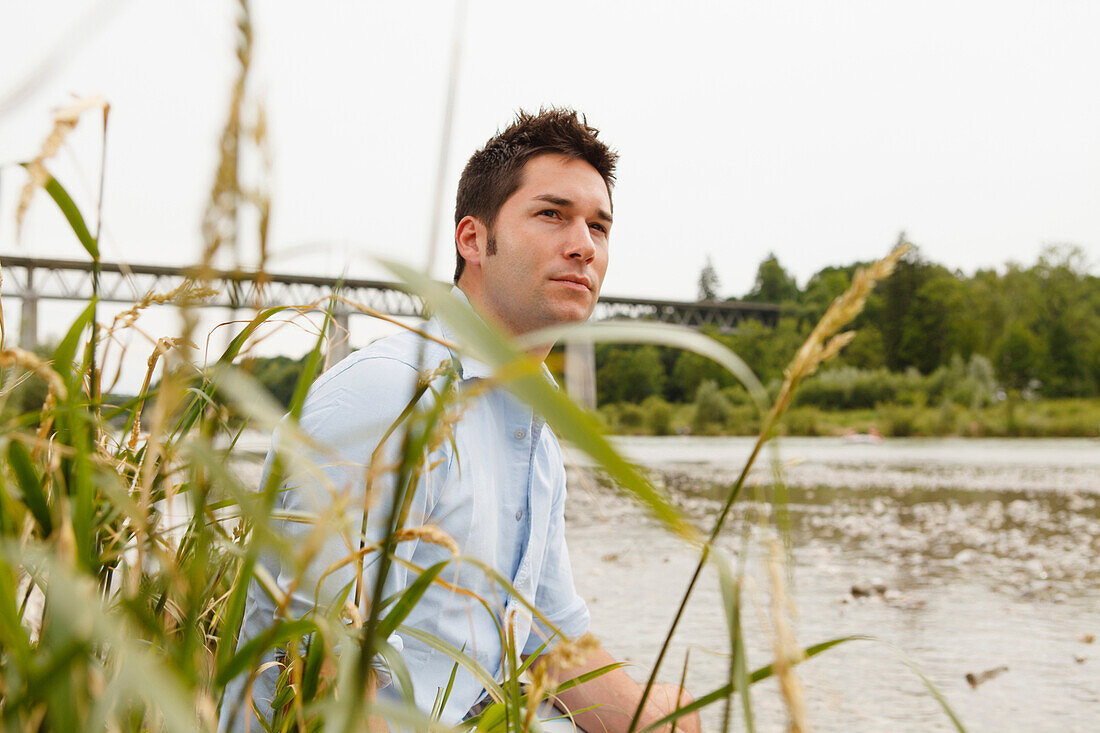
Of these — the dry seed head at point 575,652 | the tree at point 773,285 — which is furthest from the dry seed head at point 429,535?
the tree at point 773,285

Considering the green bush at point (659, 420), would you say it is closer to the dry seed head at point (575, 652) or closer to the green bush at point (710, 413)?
the green bush at point (710, 413)

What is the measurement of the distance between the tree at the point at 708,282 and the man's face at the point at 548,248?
82.3m

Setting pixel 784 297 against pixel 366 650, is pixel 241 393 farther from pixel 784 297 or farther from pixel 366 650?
pixel 784 297

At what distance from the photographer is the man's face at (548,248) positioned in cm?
220

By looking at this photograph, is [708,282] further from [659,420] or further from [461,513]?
[461,513]

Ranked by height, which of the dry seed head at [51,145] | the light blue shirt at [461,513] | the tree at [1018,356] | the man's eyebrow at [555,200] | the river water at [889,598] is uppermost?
the tree at [1018,356]

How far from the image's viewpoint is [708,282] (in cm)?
8512

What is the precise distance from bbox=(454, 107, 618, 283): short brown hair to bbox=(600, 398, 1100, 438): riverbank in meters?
25.4

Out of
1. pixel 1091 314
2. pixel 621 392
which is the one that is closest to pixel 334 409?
pixel 621 392

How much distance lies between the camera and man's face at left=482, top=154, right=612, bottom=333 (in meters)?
2.20

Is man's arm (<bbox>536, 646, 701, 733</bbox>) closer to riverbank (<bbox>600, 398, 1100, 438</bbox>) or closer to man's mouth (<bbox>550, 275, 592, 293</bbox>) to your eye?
man's mouth (<bbox>550, 275, 592, 293</bbox>)

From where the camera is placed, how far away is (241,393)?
405mm

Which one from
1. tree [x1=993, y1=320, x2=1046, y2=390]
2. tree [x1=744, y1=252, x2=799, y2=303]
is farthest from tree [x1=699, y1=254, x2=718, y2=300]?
tree [x1=993, y1=320, x2=1046, y2=390]

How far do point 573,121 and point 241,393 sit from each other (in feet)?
6.96
